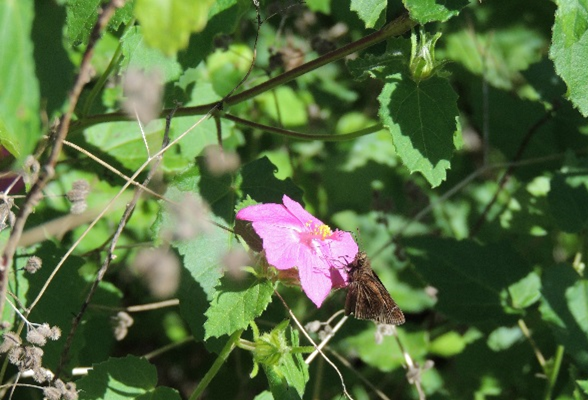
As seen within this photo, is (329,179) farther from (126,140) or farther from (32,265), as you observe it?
(32,265)

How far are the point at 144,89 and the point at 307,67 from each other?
413 mm

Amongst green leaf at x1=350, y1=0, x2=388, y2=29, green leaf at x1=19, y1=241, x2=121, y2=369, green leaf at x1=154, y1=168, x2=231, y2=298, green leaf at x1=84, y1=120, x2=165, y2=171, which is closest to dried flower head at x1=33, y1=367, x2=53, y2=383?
green leaf at x1=19, y1=241, x2=121, y2=369

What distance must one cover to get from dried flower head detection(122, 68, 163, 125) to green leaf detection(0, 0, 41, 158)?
0.77 m

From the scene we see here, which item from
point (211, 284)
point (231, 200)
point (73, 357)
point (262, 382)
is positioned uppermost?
point (231, 200)

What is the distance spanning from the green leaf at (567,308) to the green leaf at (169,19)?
1550 millimetres

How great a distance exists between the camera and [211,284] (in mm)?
1759

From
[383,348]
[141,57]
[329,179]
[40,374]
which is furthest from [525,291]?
[40,374]

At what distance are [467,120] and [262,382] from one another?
150cm

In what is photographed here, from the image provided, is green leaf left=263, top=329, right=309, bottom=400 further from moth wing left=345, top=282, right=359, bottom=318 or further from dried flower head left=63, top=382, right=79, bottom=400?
dried flower head left=63, top=382, right=79, bottom=400

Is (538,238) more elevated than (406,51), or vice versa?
(406,51)

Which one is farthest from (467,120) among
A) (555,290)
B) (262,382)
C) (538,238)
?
(262,382)

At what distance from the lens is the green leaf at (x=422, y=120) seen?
5.51ft

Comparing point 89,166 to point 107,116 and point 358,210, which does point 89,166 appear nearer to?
point 107,116

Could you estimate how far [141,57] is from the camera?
69.4 inches
